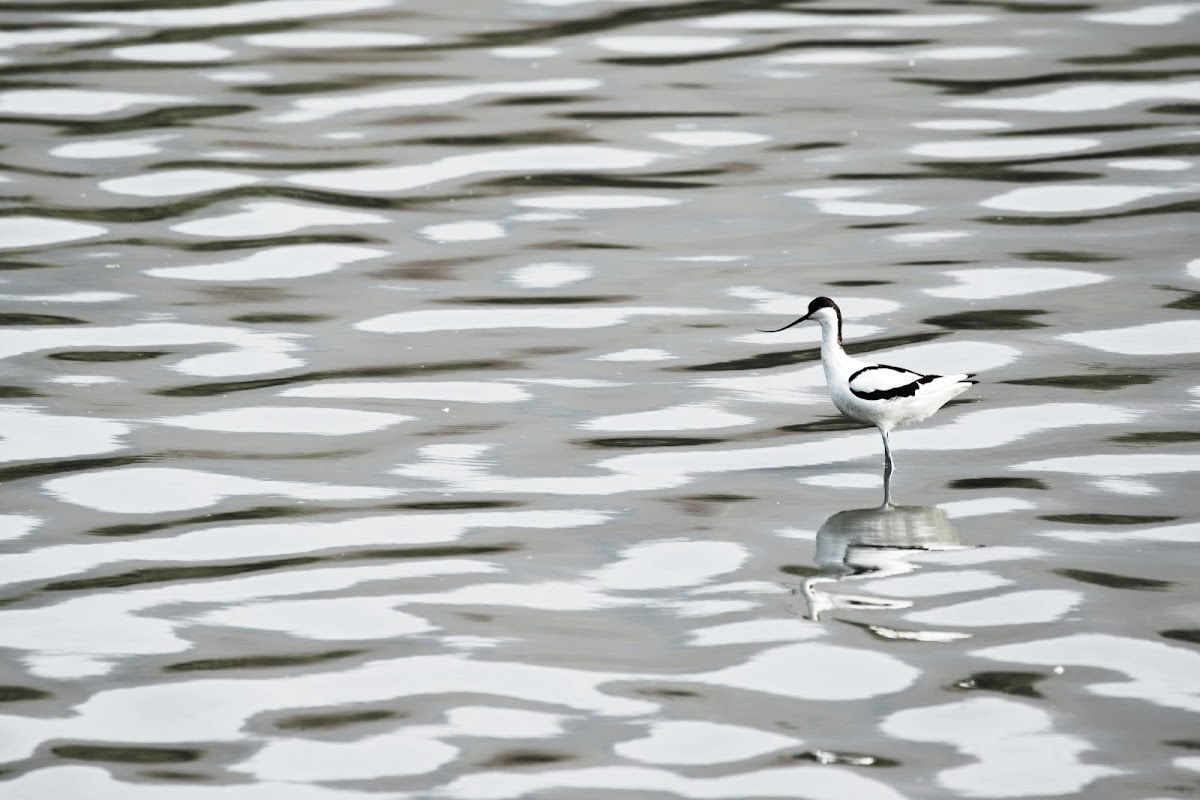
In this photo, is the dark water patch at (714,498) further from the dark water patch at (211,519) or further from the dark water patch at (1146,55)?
the dark water patch at (1146,55)

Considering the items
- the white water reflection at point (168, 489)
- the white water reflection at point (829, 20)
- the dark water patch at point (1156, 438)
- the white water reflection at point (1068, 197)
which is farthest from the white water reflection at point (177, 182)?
the dark water patch at point (1156, 438)

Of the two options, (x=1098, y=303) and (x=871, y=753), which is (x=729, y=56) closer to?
(x=1098, y=303)

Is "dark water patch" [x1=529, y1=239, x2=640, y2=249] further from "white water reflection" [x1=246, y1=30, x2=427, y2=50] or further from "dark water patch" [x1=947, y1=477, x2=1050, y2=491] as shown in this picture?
"white water reflection" [x1=246, y1=30, x2=427, y2=50]

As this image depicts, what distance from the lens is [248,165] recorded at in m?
16.1

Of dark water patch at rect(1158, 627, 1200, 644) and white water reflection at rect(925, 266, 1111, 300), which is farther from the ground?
white water reflection at rect(925, 266, 1111, 300)

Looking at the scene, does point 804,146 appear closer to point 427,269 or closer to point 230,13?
point 427,269

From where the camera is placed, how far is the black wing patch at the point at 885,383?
395 inches

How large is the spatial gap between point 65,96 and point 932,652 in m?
12.3

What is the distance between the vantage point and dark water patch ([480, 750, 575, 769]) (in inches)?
283

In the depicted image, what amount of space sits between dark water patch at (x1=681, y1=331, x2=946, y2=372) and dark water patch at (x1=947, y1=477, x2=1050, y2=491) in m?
2.07

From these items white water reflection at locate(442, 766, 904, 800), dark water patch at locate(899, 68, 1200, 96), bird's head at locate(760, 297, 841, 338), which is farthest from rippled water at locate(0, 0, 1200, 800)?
bird's head at locate(760, 297, 841, 338)

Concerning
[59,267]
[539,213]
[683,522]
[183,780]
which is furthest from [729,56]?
[183,780]

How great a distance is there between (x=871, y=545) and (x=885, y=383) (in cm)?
115

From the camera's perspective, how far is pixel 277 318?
13.1 m
